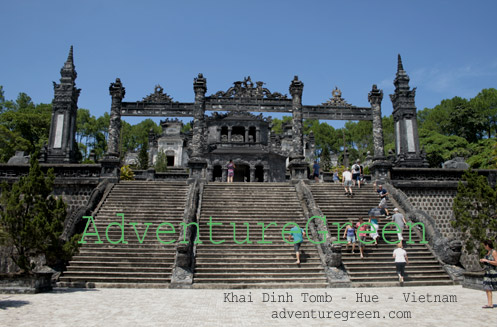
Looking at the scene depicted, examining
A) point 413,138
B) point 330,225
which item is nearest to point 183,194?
point 330,225

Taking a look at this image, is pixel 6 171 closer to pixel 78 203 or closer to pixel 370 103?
pixel 78 203

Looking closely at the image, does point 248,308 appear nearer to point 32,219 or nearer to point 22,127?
point 32,219

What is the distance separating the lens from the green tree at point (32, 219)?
30.3 feet

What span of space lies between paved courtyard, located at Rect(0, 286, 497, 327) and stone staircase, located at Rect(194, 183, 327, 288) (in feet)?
2.75

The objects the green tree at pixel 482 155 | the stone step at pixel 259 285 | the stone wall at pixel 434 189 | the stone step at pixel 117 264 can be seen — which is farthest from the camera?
the green tree at pixel 482 155

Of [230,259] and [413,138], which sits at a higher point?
[413,138]

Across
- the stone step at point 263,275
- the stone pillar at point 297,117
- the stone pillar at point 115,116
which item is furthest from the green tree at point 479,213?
the stone pillar at point 115,116

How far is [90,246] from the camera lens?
12.1 metres

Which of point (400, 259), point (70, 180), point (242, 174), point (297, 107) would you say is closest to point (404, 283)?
point (400, 259)

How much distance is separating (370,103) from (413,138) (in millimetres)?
3701

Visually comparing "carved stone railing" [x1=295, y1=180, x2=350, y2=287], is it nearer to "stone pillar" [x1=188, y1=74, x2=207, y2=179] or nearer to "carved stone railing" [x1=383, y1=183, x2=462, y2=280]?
"carved stone railing" [x1=383, y1=183, x2=462, y2=280]

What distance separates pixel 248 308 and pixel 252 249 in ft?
14.9

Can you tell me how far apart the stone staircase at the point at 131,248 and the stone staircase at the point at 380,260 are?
576 cm

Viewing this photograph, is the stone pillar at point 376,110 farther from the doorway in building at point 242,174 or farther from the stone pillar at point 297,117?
the doorway in building at point 242,174
